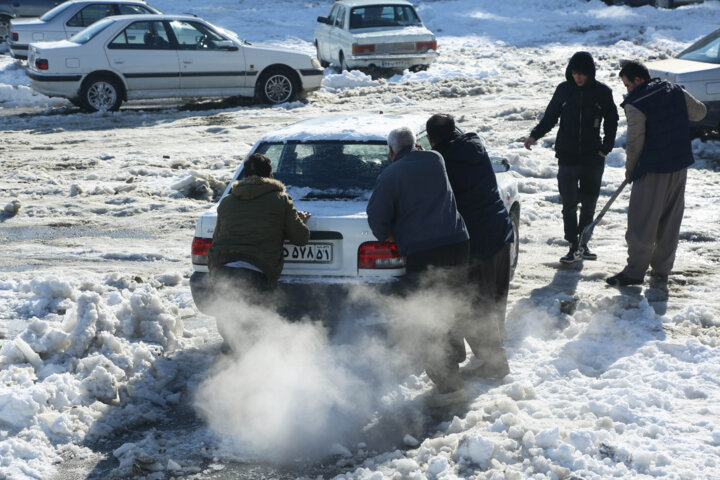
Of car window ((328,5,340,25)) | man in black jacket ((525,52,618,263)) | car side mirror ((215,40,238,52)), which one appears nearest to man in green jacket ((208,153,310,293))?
man in black jacket ((525,52,618,263))

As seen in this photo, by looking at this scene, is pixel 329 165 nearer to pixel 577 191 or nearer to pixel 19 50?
pixel 577 191

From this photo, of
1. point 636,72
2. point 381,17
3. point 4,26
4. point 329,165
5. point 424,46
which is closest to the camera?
point 329,165

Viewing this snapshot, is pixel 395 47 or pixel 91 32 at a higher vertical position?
pixel 91 32

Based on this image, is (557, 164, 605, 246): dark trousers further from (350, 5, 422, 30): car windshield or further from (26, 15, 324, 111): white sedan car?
(350, 5, 422, 30): car windshield

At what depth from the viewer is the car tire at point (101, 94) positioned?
1535cm

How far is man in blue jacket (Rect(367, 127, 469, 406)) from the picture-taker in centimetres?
487

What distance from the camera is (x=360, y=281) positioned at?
525 centimetres

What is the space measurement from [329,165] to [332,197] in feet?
1.28

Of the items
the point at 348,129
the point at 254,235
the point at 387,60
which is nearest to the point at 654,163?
the point at 348,129

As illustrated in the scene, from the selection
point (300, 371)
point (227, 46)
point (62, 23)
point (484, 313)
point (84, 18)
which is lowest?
point (300, 371)

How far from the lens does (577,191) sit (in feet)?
25.1

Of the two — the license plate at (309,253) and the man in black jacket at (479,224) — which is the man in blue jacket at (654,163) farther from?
the license plate at (309,253)

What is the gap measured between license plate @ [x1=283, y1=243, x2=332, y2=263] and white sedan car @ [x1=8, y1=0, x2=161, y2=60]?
1489cm

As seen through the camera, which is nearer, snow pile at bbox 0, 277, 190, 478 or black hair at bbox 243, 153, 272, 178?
snow pile at bbox 0, 277, 190, 478
